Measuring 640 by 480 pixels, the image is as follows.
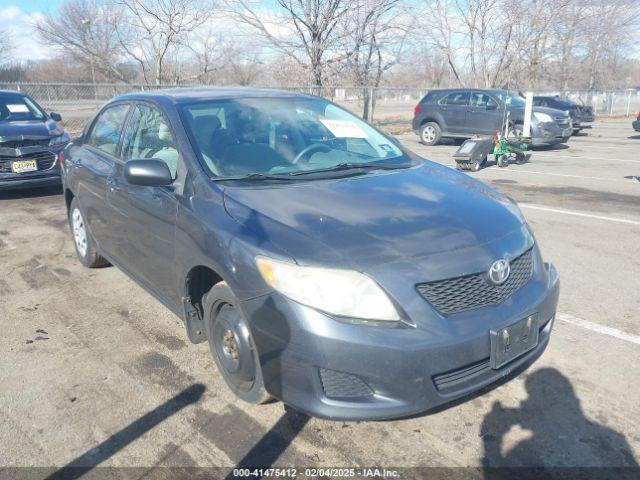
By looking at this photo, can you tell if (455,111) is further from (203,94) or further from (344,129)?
(203,94)

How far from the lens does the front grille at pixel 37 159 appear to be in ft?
25.7

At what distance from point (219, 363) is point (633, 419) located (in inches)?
87.1

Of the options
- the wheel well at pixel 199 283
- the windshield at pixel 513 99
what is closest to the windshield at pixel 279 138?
the wheel well at pixel 199 283

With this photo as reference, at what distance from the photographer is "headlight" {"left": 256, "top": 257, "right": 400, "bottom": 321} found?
7.68 feet

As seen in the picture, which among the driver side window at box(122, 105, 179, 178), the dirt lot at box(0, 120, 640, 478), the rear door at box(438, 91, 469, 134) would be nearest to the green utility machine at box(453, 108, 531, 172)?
the rear door at box(438, 91, 469, 134)

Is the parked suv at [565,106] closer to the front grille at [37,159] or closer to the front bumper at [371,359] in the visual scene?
the front grille at [37,159]

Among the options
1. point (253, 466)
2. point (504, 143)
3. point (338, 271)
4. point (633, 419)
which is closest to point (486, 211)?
point (338, 271)

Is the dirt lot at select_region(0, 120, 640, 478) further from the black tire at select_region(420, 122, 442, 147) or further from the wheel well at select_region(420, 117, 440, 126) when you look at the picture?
the wheel well at select_region(420, 117, 440, 126)

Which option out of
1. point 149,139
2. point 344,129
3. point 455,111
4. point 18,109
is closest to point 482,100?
point 455,111

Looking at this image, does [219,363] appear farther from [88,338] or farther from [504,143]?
[504,143]

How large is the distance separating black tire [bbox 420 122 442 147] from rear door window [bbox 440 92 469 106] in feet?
2.39

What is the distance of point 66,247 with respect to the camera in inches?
234

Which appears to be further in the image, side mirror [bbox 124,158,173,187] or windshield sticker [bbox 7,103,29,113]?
windshield sticker [bbox 7,103,29,113]

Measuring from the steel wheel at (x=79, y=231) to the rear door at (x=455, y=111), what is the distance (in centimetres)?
1282
